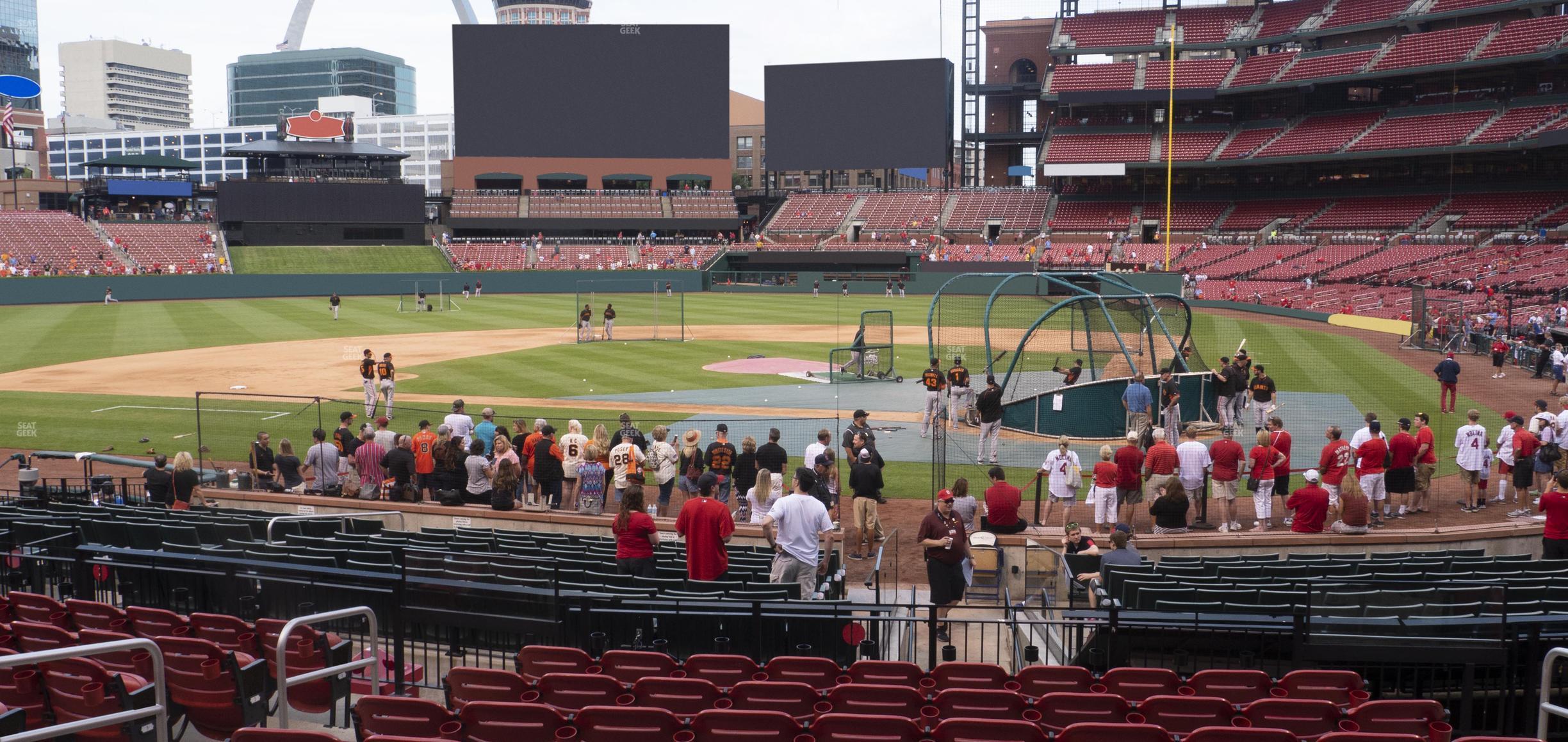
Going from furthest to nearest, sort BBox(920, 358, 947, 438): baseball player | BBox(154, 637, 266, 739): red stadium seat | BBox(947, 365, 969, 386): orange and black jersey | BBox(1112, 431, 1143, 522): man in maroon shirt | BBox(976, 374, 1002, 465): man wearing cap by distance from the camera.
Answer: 1. BBox(947, 365, 969, 386): orange and black jersey
2. BBox(920, 358, 947, 438): baseball player
3. BBox(976, 374, 1002, 465): man wearing cap
4. BBox(1112, 431, 1143, 522): man in maroon shirt
5. BBox(154, 637, 266, 739): red stadium seat

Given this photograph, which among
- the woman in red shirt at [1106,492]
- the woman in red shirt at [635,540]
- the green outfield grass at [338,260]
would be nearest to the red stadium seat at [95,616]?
the woman in red shirt at [635,540]

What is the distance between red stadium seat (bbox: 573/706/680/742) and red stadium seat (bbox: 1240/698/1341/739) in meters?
3.50

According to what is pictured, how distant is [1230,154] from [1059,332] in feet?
134

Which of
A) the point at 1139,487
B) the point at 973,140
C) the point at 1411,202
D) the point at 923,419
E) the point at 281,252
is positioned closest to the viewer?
the point at 1139,487

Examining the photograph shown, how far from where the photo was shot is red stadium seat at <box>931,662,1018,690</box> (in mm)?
7441

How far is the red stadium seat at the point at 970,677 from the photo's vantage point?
24.4ft

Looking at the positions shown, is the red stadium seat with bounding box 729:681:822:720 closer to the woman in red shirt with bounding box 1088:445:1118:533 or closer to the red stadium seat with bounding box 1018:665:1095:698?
the red stadium seat with bounding box 1018:665:1095:698

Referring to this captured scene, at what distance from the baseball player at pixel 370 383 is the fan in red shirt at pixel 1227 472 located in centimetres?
1798

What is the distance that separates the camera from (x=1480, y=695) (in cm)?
873

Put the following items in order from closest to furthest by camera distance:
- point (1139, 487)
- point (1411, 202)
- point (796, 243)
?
point (1139, 487) → point (1411, 202) → point (796, 243)

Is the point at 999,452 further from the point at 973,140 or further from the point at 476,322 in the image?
the point at 973,140

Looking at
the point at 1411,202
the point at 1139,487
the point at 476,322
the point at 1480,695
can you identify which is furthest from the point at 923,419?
the point at 1411,202

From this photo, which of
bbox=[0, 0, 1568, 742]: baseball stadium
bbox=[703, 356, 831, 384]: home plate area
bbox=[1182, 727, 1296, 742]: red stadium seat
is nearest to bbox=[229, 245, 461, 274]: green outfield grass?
bbox=[0, 0, 1568, 742]: baseball stadium

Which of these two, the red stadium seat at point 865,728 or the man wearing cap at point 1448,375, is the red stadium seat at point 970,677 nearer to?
the red stadium seat at point 865,728
